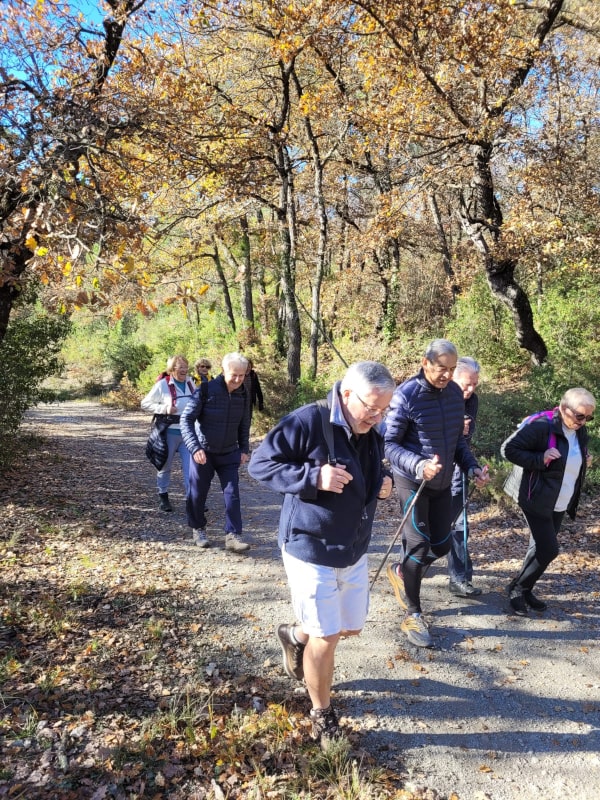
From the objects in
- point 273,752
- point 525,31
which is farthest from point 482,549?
point 525,31

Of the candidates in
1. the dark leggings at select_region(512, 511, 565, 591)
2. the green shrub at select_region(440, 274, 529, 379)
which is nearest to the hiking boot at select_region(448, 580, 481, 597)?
the dark leggings at select_region(512, 511, 565, 591)

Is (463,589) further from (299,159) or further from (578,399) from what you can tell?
(299,159)

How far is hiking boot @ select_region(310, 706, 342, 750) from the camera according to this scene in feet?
9.75

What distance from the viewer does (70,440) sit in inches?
488

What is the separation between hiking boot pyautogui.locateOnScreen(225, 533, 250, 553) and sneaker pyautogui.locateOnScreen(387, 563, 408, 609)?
178 cm

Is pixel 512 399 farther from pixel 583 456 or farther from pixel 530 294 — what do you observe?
pixel 530 294

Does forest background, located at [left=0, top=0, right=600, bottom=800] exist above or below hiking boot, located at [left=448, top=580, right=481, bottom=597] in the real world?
above

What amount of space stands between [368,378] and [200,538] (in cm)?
401

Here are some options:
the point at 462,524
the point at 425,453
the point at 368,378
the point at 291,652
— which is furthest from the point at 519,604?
the point at 368,378

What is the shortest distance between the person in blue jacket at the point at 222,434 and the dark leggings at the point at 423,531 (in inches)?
81.7

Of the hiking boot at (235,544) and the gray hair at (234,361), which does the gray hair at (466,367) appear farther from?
the hiking boot at (235,544)

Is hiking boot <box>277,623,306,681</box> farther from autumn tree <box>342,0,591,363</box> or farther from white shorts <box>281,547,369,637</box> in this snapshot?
autumn tree <box>342,0,591,363</box>

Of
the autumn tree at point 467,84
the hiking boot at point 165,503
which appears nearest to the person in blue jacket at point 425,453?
the hiking boot at point 165,503

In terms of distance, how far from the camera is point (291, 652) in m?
3.41
